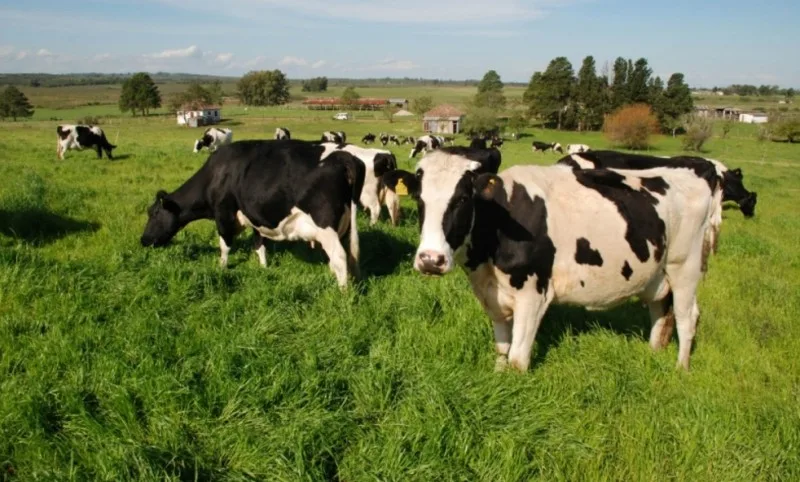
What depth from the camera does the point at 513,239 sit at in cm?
439

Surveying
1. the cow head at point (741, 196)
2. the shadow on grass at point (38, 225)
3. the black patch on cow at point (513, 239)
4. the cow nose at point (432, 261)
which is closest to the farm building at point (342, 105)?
the cow head at point (741, 196)

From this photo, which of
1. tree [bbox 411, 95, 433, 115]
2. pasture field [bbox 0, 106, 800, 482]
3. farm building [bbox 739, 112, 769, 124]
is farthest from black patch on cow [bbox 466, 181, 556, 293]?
farm building [bbox 739, 112, 769, 124]

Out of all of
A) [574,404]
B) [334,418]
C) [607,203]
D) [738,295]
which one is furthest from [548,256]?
[738,295]

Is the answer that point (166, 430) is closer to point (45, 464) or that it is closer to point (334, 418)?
point (45, 464)

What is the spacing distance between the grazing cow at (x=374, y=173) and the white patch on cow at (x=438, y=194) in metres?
3.21

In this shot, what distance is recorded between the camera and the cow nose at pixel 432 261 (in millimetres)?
3723

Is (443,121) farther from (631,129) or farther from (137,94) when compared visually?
(137,94)

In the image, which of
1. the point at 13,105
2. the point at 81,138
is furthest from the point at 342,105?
the point at 81,138

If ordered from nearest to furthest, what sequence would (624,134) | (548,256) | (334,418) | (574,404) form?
(334,418) → (574,404) → (548,256) → (624,134)

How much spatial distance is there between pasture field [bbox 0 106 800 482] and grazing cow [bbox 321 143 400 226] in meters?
1.91

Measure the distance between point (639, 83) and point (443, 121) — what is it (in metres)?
28.1

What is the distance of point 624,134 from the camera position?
59.2 meters

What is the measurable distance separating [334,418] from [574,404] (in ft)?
5.99

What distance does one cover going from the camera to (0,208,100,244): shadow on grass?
28.0 feet
